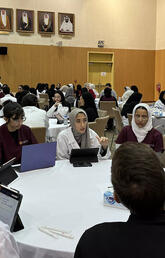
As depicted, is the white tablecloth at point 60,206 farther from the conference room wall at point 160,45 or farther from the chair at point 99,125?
the conference room wall at point 160,45

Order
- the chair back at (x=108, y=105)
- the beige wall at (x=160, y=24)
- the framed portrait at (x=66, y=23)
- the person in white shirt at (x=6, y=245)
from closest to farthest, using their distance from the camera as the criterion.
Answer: the person in white shirt at (x=6, y=245), the chair back at (x=108, y=105), the framed portrait at (x=66, y=23), the beige wall at (x=160, y=24)

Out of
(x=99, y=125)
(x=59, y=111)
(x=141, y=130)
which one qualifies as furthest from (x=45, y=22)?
(x=141, y=130)

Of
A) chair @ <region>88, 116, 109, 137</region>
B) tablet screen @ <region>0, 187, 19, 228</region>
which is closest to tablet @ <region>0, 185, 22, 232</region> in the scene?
tablet screen @ <region>0, 187, 19, 228</region>

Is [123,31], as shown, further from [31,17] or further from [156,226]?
[156,226]

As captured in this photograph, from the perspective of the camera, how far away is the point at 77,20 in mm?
16312

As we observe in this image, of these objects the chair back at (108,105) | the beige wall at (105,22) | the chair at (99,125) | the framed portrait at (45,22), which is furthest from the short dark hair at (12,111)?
the framed portrait at (45,22)

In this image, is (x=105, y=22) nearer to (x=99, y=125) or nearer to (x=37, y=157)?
(x=99, y=125)

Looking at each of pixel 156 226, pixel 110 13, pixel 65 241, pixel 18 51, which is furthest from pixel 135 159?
pixel 110 13

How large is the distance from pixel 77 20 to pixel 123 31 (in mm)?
2561

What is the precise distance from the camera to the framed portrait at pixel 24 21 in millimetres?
15227

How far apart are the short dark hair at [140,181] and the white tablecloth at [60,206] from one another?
0.69 metres

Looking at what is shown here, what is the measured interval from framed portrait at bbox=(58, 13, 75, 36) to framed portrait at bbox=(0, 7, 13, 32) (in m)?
2.31

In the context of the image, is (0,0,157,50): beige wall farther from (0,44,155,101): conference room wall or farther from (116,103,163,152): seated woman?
(116,103,163,152): seated woman

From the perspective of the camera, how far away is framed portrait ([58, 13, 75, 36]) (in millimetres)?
15938
